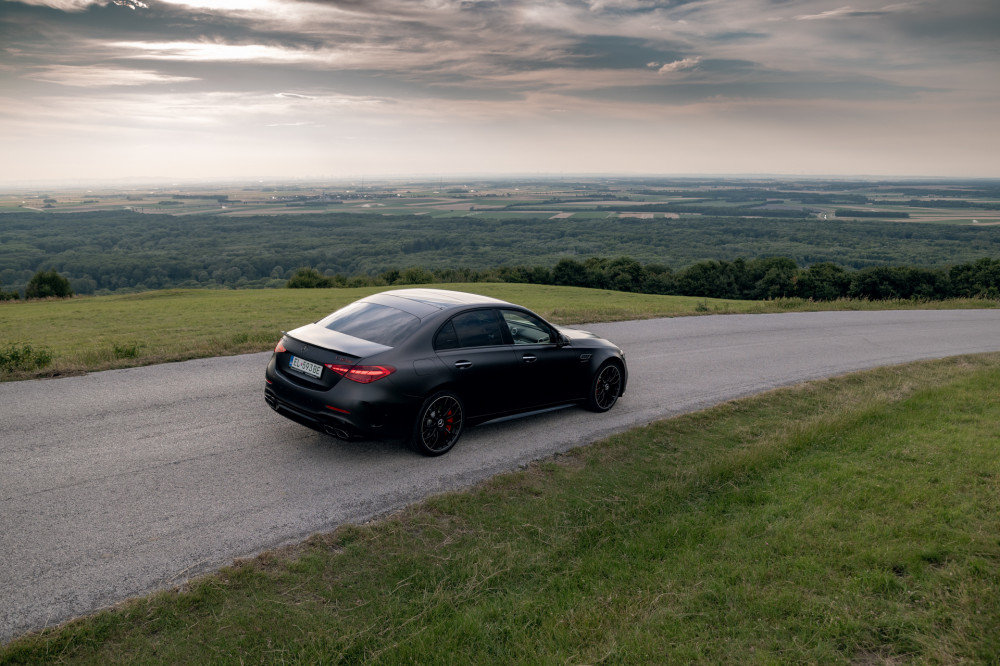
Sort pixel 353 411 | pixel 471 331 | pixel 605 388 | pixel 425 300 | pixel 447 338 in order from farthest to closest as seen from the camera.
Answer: pixel 605 388 < pixel 425 300 < pixel 471 331 < pixel 447 338 < pixel 353 411

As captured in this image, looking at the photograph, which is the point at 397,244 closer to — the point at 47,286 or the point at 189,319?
the point at 47,286

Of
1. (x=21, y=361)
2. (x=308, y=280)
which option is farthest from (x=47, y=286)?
(x=21, y=361)

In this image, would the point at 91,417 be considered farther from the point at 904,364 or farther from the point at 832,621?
the point at 904,364

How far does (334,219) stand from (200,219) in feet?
118

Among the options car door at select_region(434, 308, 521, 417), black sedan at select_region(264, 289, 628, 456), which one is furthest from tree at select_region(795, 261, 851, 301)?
car door at select_region(434, 308, 521, 417)

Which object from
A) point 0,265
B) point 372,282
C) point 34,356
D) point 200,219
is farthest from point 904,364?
point 200,219

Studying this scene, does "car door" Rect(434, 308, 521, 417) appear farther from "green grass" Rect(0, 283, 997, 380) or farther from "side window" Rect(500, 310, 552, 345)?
"green grass" Rect(0, 283, 997, 380)

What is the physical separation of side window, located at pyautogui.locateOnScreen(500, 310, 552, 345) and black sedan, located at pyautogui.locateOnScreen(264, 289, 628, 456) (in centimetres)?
1

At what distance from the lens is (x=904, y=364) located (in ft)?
43.0

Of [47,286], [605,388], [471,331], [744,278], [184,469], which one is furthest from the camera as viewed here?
[744,278]

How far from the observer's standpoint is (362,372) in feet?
21.1

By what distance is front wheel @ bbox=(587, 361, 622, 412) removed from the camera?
8812 millimetres

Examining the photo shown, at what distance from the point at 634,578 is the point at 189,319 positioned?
2418 centimetres

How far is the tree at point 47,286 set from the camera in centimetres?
5270
